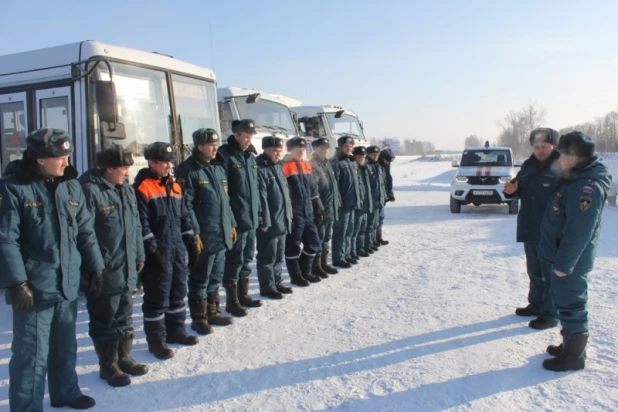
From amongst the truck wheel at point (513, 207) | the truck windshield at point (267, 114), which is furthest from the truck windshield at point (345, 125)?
the truck wheel at point (513, 207)

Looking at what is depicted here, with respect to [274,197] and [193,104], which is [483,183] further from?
[274,197]

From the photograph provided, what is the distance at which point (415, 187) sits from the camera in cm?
2395

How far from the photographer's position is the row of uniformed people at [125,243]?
2.98m

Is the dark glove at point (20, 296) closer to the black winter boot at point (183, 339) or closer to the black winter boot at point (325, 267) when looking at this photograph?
the black winter boot at point (183, 339)

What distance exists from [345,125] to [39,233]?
12018mm

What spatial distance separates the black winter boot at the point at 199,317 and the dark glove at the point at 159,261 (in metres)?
0.80

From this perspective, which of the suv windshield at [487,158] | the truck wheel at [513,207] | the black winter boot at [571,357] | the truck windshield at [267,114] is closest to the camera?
the black winter boot at [571,357]

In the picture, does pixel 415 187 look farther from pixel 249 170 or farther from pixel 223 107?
pixel 249 170

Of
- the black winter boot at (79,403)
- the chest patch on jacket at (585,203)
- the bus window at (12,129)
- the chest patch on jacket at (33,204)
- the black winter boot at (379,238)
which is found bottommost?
the black winter boot at (79,403)

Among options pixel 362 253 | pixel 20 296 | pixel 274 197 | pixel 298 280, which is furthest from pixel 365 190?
pixel 20 296

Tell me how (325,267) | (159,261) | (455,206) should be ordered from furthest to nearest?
1. (455,206)
2. (325,267)
3. (159,261)

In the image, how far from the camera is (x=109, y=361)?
12.1 feet

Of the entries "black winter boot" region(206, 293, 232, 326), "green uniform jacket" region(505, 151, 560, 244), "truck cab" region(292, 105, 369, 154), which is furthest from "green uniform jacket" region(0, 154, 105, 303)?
"truck cab" region(292, 105, 369, 154)

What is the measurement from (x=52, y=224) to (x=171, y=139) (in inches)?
139
